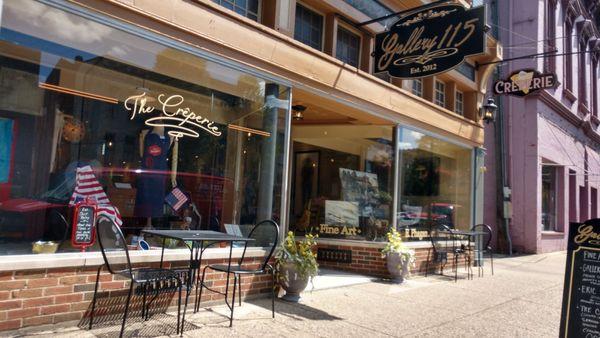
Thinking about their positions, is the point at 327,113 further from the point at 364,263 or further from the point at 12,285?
the point at 12,285

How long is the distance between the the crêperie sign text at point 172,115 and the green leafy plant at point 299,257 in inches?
70.8

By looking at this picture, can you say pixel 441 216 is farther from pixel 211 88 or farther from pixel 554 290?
pixel 211 88

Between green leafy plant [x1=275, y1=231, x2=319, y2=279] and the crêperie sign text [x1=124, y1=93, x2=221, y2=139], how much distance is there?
1.80 m

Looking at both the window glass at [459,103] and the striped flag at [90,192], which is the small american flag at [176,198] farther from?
the window glass at [459,103]

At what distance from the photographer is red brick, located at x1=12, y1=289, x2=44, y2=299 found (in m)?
4.20

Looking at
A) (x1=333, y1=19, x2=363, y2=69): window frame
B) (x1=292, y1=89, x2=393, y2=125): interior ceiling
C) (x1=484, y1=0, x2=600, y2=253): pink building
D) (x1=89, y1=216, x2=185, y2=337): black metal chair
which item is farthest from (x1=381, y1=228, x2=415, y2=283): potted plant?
(x1=484, y1=0, x2=600, y2=253): pink building

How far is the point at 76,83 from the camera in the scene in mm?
4969

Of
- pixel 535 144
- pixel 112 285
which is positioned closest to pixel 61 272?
pixel 112 285

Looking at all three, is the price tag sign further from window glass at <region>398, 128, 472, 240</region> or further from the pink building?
the pink building

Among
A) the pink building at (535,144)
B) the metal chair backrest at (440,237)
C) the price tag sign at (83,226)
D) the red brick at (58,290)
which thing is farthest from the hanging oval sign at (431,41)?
the pink building at (535,144)

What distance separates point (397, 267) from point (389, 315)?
2295 mm

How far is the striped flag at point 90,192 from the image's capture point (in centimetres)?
526

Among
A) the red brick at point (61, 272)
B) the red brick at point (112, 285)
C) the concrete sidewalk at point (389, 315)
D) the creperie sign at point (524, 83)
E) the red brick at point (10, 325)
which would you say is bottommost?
the concrete sidewalk at point (389, 315)

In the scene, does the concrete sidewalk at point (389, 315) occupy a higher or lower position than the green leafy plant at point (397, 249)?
lower
